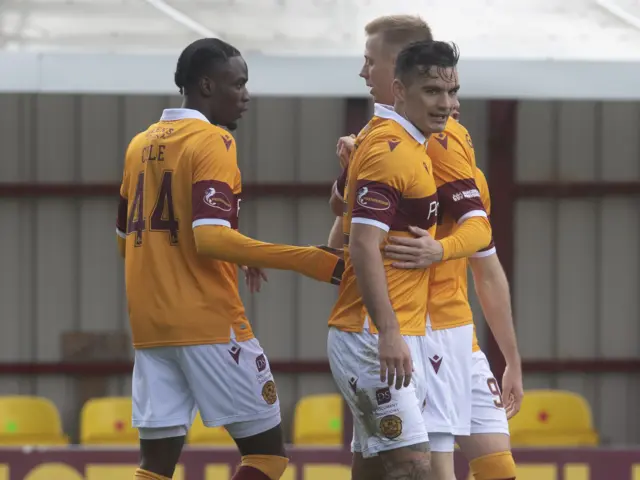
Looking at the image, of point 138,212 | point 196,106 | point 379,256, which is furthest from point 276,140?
point 379,256

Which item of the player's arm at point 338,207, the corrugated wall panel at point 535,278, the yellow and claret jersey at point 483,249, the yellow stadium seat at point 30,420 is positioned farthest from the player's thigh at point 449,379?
the corrugated wall panel at point 535,278

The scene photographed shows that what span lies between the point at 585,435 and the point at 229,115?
5.76 m

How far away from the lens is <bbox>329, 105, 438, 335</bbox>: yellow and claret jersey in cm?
371

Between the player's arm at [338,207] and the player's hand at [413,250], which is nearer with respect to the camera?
the player's hand at [413,250]

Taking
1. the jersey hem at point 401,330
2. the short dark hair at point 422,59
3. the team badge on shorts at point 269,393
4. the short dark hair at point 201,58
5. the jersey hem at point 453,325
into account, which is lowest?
the team badge on shorts at point 269,393

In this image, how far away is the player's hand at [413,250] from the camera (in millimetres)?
3805

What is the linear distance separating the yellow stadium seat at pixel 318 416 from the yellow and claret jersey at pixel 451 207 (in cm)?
570

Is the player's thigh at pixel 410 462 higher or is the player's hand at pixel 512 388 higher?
the player's hand at pixel 512 388

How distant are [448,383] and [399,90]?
2.96ft

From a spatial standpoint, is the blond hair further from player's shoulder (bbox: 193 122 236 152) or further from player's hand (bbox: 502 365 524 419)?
player's hand (bbox: 502 365 524 419)

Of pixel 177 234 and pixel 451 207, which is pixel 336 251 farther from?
pixel 177 234

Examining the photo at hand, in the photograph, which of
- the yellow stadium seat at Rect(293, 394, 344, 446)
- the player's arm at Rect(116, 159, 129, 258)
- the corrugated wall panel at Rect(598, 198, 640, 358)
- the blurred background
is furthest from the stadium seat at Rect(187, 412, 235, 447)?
the player's arm at Rect(116, 159, 129, 258)

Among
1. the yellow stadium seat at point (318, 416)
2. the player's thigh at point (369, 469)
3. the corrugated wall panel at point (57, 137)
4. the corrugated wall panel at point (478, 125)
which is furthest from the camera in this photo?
the corrugated wall panel at point (57, 137)

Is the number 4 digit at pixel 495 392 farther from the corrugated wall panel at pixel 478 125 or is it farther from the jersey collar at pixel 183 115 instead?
the corrugated wall panel at pixel 478 125
